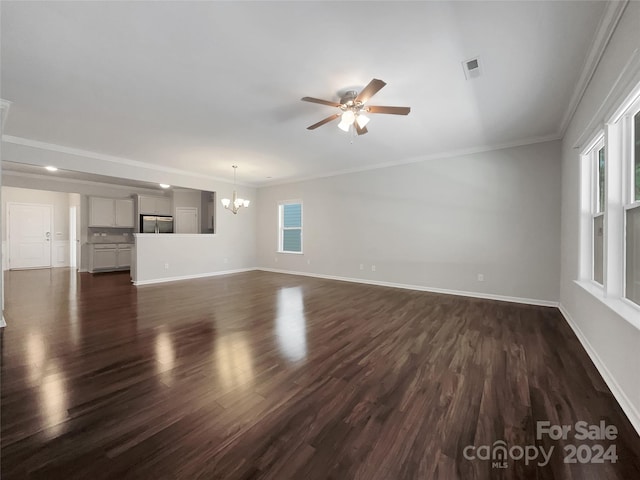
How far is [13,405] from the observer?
166cm

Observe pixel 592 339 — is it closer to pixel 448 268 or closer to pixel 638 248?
pixel 638 248

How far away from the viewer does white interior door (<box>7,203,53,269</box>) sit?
7.59 m

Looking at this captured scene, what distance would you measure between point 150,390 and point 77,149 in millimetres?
5072

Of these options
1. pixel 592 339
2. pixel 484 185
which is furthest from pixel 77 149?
pixel 592 339

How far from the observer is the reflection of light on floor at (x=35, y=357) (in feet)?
6.56

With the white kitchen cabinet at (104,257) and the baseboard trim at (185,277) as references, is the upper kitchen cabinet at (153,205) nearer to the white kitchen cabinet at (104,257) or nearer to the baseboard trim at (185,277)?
the white kitchen cabinet at (104,257)

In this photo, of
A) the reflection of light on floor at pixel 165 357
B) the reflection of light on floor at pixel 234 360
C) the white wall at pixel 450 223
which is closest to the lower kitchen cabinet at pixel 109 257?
the white wall at pixel 450 223

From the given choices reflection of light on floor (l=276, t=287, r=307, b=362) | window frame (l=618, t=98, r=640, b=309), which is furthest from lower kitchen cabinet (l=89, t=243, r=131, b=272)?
window frame (l=618, t=98, r=640, b=309)

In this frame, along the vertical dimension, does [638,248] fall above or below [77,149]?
below

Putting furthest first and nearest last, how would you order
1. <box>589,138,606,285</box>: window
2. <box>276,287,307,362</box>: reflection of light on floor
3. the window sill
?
<box>589,138,606,285</box>: window → <box>276,287,307,362</box>: reflection of light on floor → the window sill

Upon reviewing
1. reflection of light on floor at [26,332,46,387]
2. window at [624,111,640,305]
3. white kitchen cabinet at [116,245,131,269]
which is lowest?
reflection of light on floor at [26,332,46,387]

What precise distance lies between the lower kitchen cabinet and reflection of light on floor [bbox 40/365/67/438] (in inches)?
275

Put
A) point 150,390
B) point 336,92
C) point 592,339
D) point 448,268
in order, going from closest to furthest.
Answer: point 150,390 → point 592,339 → point 336,92 → point 448,268

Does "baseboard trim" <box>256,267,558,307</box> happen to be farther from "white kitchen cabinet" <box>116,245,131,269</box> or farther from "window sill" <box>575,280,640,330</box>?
"white kitchen cabinet" <box>116,245,131,269</box>
